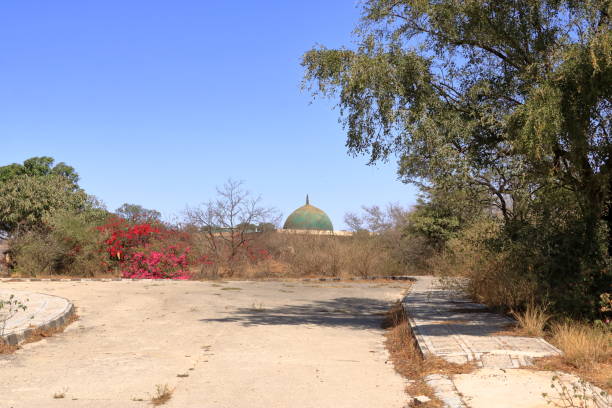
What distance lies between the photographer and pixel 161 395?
6.21 metres

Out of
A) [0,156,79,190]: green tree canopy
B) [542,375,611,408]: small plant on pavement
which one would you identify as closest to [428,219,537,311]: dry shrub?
[542,375,611,408]: small plant on pavement

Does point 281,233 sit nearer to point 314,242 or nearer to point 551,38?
point 314,242

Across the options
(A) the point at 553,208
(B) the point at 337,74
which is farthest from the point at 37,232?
(A) the point at 553,208

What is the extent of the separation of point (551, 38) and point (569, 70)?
1.82 m

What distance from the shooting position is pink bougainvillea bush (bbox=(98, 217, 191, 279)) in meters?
27.7

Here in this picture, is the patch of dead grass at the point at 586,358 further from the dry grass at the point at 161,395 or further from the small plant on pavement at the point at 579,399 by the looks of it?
the dry grass at the point at 161,395

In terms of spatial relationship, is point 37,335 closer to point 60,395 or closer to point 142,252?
point 60,395

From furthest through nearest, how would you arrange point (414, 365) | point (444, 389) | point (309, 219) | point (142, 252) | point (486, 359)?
point (309, 219), point (142, 252), point (414, 365), point (486, 359), point (444, 389)

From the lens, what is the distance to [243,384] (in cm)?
692

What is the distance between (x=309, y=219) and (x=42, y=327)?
56.1 meters

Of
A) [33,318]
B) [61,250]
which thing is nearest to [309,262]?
[61,250]

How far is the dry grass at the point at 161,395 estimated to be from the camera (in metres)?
6.02

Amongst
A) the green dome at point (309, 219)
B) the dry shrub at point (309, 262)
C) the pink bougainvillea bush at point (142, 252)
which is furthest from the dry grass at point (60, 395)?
the green dome at point (309, 219)

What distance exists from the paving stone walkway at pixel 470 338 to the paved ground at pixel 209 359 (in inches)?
32.5
